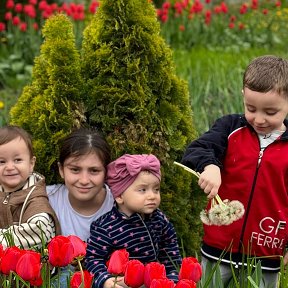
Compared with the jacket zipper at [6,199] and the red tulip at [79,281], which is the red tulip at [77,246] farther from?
the jacket zipper at [6,199]

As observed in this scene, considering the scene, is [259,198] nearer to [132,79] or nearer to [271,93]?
[271,93]

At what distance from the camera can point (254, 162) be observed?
9.63 ft

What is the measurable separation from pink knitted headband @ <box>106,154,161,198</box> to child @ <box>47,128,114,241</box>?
13 centimetres

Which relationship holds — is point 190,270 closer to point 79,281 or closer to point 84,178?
point 79,281

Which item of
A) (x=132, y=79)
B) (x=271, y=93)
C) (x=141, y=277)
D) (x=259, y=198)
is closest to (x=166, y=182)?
(x=132, y=79)

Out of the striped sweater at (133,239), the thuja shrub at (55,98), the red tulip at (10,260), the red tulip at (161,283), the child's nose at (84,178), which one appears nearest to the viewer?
the red tulip at (161,283)

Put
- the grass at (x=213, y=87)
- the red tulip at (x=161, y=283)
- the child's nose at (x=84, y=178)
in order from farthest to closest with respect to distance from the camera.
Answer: the grass at (x=213, y=87) → the child's nose at (x=84, y=178) → the red tulip at (x=161, y=283)

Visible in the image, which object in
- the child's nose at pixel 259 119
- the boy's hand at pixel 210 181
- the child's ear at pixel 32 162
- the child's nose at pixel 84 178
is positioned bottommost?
the child's nose at pixel 84 178

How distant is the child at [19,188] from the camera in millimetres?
3230

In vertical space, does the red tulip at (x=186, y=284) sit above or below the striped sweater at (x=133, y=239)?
above

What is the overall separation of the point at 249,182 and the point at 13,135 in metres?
1.08

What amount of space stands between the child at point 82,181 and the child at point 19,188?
Result: 11 cm

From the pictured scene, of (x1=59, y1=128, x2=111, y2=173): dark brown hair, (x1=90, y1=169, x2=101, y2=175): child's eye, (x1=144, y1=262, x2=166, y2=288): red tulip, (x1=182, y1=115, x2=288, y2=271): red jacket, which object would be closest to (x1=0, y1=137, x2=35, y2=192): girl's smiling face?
(x1=59, y1=128, x2=111, y2=173): dark brown hair

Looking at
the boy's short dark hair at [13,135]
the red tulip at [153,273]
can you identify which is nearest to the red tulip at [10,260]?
the red tulip at [153,273]
